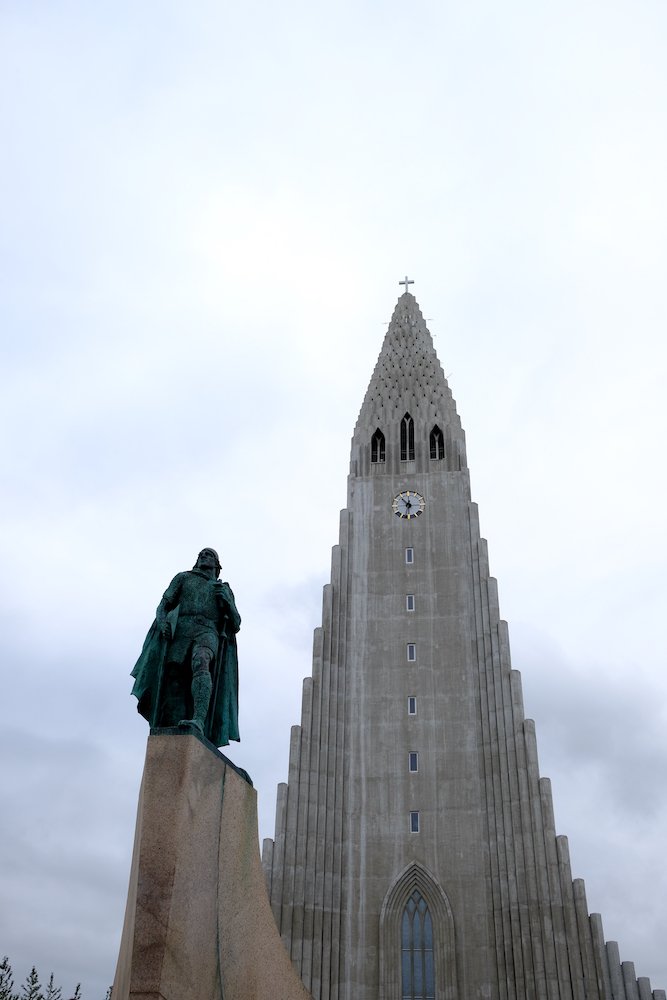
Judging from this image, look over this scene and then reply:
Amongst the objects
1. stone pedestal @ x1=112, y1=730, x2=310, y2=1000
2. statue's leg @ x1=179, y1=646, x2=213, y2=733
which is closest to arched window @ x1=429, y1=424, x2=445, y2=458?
statue's leg @ x1=179, y1=646, x2=213, y2=733

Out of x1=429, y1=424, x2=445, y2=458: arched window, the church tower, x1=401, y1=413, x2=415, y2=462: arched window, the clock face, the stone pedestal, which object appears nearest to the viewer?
the stone pedestal

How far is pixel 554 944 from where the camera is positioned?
30000mm

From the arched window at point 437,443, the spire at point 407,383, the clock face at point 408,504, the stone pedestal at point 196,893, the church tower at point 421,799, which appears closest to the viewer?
the stone pedestal at point 196,893

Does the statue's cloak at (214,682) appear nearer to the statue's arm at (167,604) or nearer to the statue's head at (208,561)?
the statue's arm at (167,604)

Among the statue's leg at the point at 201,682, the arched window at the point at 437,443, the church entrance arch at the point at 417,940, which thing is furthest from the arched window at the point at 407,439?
the statue's leg at the point at 201,682

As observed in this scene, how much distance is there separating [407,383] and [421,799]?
21.0m

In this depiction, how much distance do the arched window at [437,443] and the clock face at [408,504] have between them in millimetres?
2534

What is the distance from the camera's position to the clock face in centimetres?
4128

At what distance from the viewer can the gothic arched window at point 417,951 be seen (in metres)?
30.9

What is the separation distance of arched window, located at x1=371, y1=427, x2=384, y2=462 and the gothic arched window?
19528mm

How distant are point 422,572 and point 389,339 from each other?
15.3 meters

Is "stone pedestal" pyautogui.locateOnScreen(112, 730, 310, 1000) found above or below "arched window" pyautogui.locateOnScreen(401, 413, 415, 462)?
below

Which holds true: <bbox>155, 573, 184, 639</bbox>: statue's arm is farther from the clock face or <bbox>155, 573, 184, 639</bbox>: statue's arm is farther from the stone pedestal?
the clock face

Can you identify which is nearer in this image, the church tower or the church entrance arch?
the church tower
